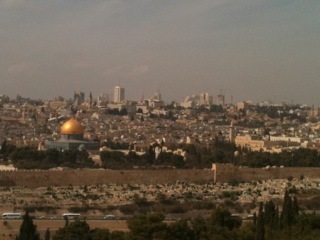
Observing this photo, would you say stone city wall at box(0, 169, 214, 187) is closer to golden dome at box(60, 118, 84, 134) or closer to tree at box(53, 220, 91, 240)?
tree at box(53, 220, 91, 240)

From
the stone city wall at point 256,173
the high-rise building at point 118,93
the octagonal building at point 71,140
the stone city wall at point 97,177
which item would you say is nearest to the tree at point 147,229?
the stone city wall at point 97,177

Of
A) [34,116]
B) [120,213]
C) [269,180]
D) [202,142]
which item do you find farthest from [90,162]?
[34,116]

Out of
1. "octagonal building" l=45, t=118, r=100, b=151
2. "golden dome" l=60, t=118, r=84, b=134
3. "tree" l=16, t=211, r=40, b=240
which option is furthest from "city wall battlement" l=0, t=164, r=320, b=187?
"golden dome" l=60, t=118, r=84, b=134

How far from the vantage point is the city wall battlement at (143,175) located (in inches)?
1088

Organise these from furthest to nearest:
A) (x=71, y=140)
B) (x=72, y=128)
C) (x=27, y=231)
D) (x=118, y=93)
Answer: (x=118, y=93) → (x=72, y=128) → (x=71, y=140) → (x=27, y=231)

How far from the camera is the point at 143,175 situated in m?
29.3

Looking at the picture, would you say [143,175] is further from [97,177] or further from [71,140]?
[71,140]

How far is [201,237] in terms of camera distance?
52.9 ft

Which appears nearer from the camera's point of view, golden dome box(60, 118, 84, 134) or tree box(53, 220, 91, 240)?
tree box(53, 220, 91, 240)

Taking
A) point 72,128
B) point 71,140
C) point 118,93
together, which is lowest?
point 71,140

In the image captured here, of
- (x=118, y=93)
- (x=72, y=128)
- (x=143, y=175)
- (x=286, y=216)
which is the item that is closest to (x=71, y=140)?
(x=72, y=128)

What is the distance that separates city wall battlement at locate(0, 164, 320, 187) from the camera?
27641 millimetres

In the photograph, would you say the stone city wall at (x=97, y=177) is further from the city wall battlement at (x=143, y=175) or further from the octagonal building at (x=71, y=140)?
the octagonal building at (x=71, y=140)

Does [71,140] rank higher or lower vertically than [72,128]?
lower
